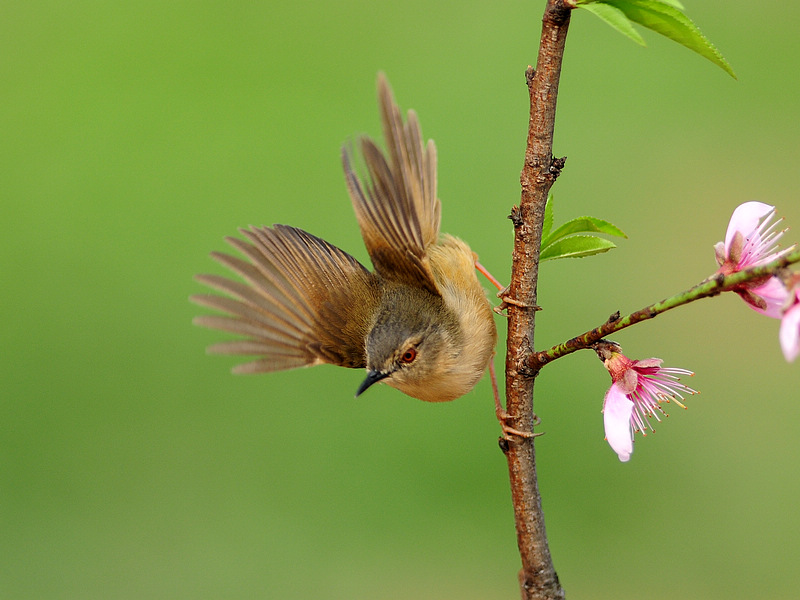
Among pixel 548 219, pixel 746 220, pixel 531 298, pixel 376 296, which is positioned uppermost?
pixel 376 296

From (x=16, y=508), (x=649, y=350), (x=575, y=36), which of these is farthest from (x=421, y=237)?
(x=575, y=36)

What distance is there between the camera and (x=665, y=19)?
171 cm

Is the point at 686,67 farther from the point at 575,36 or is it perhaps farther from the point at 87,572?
the point at 87,572

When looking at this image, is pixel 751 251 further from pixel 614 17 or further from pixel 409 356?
pixel 409 356

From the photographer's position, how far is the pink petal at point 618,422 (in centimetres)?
179

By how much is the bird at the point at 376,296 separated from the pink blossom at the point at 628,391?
3.41ft

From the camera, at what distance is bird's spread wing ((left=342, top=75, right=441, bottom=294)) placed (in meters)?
2.72

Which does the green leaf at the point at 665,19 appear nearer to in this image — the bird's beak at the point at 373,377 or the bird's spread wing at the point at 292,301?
the bird's spread wing at the point at 292,301

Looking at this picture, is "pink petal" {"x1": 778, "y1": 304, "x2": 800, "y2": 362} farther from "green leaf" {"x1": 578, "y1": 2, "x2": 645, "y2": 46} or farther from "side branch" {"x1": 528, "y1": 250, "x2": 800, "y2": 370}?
"green leaf" {"x1": 578, "y1": 2, "x2": 645, "y2": 46}

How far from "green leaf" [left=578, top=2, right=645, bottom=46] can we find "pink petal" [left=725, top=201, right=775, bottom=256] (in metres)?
0.44

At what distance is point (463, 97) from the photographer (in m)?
8.61

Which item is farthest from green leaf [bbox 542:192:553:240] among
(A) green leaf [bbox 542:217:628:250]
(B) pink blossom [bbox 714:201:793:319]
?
(B) pink blossom [bbox 714:201:793:319]

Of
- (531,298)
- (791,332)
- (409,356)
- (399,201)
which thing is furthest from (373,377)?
(791,332)

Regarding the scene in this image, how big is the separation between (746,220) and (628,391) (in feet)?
1.43
